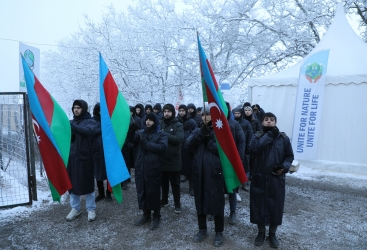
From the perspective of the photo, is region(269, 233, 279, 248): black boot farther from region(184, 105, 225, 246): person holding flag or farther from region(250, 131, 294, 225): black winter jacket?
region(184, 105, 225, 246): person holding flag

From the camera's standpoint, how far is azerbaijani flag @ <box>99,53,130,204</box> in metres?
4.18

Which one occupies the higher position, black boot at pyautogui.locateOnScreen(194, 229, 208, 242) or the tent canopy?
the tent canopy

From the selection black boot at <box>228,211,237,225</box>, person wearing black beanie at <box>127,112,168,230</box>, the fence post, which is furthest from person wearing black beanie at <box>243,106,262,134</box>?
the fence post

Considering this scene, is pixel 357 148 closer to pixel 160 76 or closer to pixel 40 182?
pixel 40 182

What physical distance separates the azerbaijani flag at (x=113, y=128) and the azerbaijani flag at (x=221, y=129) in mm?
1286

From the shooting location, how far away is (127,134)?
467 centimetres

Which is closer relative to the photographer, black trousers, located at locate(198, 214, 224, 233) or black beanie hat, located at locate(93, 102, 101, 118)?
black trousers, located at locate(198, 214, 224, 233)

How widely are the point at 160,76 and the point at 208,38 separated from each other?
3.55m

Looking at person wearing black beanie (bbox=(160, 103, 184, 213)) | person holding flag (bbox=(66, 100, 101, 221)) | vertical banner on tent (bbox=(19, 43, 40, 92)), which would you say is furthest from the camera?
vertical banner on tent (bbox=(19, 43, 40, 92))

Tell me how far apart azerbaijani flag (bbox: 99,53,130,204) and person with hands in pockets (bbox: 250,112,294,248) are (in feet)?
5.74

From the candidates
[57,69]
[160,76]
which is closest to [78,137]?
[160,76]

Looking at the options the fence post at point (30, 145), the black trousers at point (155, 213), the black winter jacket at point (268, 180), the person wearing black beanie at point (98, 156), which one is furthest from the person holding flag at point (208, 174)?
the fence post at point (30, 145)

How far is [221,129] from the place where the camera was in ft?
12.3

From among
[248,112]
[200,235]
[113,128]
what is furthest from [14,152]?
[248,112]
